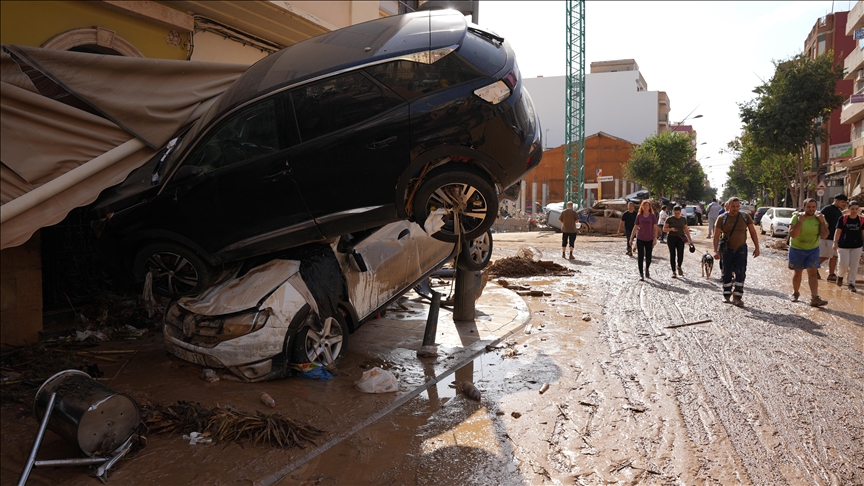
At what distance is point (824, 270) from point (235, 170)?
556 inches

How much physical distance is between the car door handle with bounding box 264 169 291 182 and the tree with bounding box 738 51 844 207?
30428 mm

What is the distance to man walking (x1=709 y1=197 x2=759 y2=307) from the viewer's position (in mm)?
9523

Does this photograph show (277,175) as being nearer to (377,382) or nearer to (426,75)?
Answer: (426,75)

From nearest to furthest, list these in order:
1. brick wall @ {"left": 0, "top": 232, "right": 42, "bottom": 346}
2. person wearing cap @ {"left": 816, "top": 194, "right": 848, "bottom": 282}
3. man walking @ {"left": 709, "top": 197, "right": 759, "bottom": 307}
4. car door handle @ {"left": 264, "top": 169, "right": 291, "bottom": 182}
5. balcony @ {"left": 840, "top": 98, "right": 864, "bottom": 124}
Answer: car door handle @ {"left": 264, "top": 169, "right": 291, "bottom": 182} < brick wall @ {"left": 0, "top": 232, "right": 42, "bottom": 346} < man walking @ {"left": 709, "top": 197, "right": 759, "bottom": 307} < person wearing cap @ {"left": 816, "top": 194, "right": 848, "bottom": 282} < balcony @ {"left": 840, "top": 98, "right": 864, "bottom": 124}

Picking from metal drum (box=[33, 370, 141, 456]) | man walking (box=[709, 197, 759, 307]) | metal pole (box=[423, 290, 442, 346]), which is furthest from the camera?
man walking (box=[709, 197, 759, 307])

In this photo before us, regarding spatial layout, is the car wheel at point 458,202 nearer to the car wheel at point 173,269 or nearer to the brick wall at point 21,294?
the car wheel at point 173,269

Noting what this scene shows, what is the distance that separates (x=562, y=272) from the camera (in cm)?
1430

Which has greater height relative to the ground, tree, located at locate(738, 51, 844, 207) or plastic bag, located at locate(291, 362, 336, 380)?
tree, located at locate(738, 51, 844, 207)

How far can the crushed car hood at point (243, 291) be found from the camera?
5.39 metres

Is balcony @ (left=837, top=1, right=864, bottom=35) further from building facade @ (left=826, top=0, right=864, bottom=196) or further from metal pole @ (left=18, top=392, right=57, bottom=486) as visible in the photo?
metal pole @ (left=18, top=392, right=57, bottom=486)

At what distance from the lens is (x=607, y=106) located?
265ft

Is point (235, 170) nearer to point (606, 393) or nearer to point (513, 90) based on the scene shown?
point (513, 90)

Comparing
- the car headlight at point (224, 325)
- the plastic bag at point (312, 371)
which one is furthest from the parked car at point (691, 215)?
the car headlight at point (224, 325)

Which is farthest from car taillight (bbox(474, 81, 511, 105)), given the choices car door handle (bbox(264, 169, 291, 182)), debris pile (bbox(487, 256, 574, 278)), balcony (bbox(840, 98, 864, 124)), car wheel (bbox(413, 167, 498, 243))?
balcony (bbox(840, 98, 864, 124))
